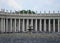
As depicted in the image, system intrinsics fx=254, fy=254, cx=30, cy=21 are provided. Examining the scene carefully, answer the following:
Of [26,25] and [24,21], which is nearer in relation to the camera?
[26,25]

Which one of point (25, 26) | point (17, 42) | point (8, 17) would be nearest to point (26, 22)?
point (25, 26)

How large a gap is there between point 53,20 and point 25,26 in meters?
11.5

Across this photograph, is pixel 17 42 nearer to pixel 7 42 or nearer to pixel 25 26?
pixel 7 42

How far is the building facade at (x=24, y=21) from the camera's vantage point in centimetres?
9788

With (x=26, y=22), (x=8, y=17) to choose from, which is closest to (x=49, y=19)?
(x=26, y=22)

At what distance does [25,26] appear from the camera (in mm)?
101750

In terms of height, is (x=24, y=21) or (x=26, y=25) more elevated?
(x=24, y=21)

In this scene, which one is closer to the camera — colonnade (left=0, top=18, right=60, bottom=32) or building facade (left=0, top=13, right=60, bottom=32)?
building facade (left=0, top=13, right=60, bottom=32)

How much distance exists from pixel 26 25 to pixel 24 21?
201 centimetres

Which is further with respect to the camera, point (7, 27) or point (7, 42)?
point (7, 27)

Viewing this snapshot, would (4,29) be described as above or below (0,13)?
below

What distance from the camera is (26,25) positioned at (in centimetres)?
10069

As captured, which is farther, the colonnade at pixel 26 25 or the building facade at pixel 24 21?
the colonnade at pixel 26 25

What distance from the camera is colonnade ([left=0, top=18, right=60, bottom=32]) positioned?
9800 cm
